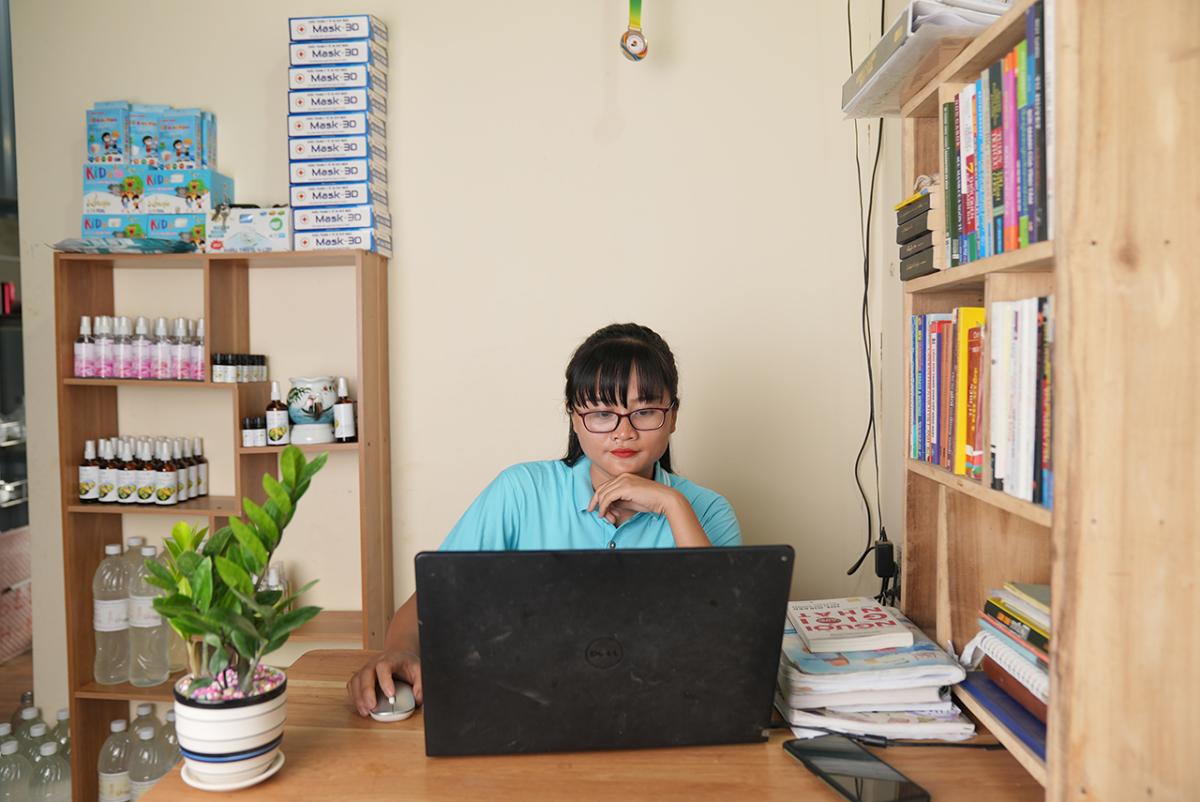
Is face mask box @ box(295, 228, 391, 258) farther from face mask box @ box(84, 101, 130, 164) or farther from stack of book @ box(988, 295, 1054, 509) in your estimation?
stack of book @ box(988, 295, 1054, 509)

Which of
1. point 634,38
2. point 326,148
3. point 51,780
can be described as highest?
point 634,38

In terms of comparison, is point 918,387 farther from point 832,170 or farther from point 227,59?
point 227,59

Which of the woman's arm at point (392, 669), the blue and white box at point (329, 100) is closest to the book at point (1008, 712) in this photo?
the woman's arm at point (392, 669)

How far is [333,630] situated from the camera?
2.58 meters

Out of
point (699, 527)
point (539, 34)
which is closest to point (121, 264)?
point (539, 34)

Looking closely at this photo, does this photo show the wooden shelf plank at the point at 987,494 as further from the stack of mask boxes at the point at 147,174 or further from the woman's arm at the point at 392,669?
the stack of mask boxes at the point at 147,174

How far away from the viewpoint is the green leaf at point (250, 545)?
3.55 feet

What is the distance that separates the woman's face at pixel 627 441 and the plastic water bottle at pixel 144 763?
6.10 ft

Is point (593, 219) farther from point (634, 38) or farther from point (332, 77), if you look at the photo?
point (332, 77)

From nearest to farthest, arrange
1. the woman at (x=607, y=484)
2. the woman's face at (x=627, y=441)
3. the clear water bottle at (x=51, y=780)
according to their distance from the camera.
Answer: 1. the woman at (x=607, y=484)
2. the woman's face at (x=627, y=441)
3. the clear water bottle at (x=51, y=780)

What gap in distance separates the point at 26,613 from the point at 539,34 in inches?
127

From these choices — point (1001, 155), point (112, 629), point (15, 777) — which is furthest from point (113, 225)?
point (1001, 155)

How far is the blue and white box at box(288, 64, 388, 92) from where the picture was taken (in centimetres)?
248

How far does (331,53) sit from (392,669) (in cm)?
185
